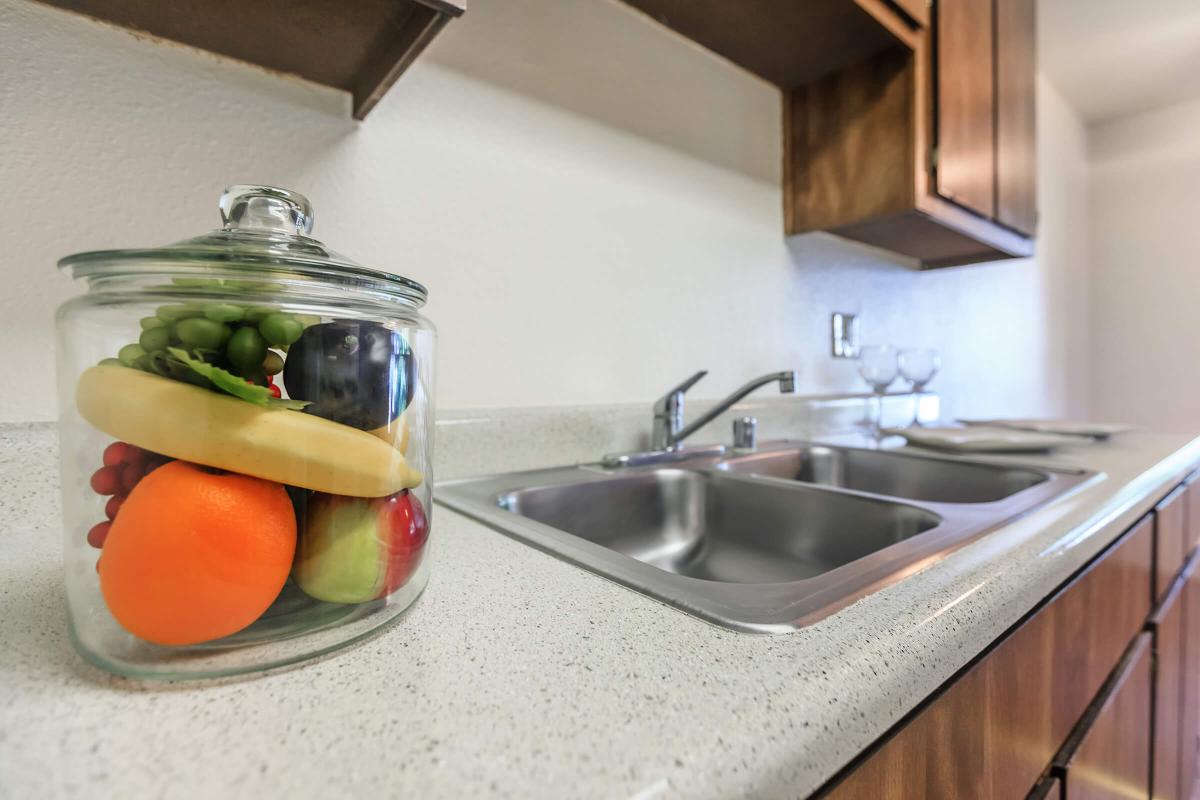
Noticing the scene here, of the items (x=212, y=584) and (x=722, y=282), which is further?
(x=722, y=282)

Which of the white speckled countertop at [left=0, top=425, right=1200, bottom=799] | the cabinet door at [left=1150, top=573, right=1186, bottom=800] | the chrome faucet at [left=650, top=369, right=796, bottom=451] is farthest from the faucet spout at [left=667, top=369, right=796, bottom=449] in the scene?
the cabinet door at [left=1150, top=573, right=1186, bottom=800]

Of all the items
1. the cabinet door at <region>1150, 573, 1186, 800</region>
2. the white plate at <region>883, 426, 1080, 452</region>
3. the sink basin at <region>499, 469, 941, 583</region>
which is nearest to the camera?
the sink basin at <region>499, 469, 941, 583</region>

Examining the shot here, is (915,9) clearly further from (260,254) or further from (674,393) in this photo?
(260,254)

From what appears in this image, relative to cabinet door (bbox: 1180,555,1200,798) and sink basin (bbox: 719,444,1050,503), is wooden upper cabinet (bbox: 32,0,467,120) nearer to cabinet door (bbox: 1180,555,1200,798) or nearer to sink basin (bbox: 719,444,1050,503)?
sink basin (bbox: 719,444,1050,503)

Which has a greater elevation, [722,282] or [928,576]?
[722,282]

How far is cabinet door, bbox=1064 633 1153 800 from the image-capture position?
1.97 ft

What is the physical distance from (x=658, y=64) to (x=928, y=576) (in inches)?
40.3

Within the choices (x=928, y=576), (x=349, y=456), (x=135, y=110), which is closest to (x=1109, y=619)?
(x=928, y=576)

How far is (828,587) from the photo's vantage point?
410 mm

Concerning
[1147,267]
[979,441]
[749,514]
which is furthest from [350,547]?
[1147,267]

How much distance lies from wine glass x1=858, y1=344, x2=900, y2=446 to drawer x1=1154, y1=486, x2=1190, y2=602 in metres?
0.59

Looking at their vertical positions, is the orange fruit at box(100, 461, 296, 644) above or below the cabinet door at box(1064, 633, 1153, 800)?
above

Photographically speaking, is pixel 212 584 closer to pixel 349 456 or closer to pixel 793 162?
pixel 349 456

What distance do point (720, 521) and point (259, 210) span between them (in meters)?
0.73
